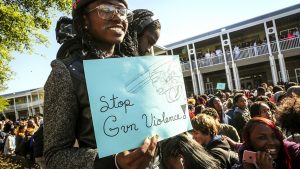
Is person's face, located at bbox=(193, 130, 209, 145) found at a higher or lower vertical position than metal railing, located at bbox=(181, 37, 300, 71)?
lower

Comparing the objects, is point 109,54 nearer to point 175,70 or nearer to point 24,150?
point 175,70

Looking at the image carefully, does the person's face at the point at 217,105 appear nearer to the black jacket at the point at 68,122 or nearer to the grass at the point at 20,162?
the grass at the point at 20,162

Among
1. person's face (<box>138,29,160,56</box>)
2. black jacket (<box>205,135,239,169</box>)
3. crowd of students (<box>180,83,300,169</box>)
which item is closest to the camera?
person's face (<box>138,29,160,56</box>)

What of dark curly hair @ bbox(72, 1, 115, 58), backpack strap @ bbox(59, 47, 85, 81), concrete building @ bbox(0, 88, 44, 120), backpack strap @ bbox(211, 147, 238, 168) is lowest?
backpack strap @ bbox(211, 147, 238, 168)

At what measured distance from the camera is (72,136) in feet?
3.63

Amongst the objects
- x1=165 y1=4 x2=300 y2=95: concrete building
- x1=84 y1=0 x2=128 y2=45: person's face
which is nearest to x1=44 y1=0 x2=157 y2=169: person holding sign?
x1=84 y1=0 x2=128 y2=45: person's face

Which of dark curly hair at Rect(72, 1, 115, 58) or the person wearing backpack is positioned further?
the person wearing backpack

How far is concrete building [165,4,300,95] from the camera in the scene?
2239cm

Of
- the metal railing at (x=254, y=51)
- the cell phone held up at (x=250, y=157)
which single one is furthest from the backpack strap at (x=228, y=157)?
the metal railing at (x=254, y=51)

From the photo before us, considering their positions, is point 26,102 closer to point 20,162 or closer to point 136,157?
point 20,162

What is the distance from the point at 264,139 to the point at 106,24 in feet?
7.02

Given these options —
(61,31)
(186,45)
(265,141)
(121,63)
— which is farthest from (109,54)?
(186,45)

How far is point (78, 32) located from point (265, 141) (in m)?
2.17

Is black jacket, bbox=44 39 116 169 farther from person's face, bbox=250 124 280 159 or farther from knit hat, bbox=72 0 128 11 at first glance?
person's face, bbox=250 124 280 159
